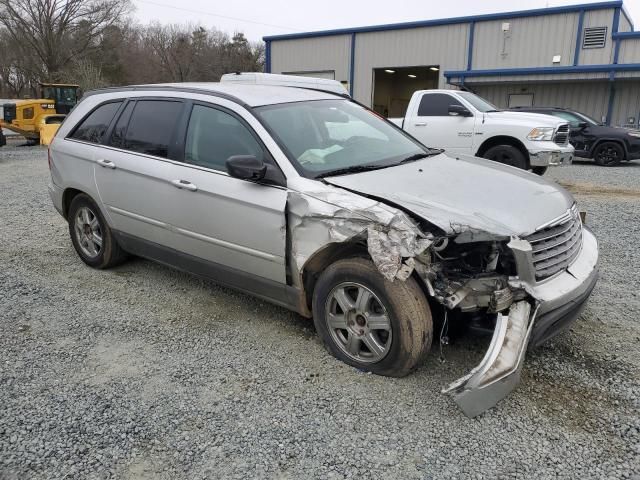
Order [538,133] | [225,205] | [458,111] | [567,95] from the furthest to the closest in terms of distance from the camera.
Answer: [567,95], [458,111], [538,133], [225,205]

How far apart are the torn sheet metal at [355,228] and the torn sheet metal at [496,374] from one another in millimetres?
597

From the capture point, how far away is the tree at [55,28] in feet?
147

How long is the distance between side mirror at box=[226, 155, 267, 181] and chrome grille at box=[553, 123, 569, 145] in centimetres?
778

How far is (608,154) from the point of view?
1402cm

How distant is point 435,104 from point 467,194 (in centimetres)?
785

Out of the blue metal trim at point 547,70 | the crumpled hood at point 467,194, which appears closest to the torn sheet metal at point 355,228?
the crumpled hood at point 467,194

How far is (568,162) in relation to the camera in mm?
9734

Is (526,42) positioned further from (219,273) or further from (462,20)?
(219,273)

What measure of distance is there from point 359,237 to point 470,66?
2146cm

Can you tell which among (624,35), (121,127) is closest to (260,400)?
(121,127)

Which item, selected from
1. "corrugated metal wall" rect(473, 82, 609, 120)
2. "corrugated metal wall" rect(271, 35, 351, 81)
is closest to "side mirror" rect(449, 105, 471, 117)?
"corrugated metal wall" rect(473, 82, 609, 120)

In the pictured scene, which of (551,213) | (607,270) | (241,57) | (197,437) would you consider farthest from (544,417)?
(241,57)

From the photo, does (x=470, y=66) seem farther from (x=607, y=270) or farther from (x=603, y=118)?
(x=607, y=270)

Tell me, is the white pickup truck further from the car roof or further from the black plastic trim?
the black plastic trim
